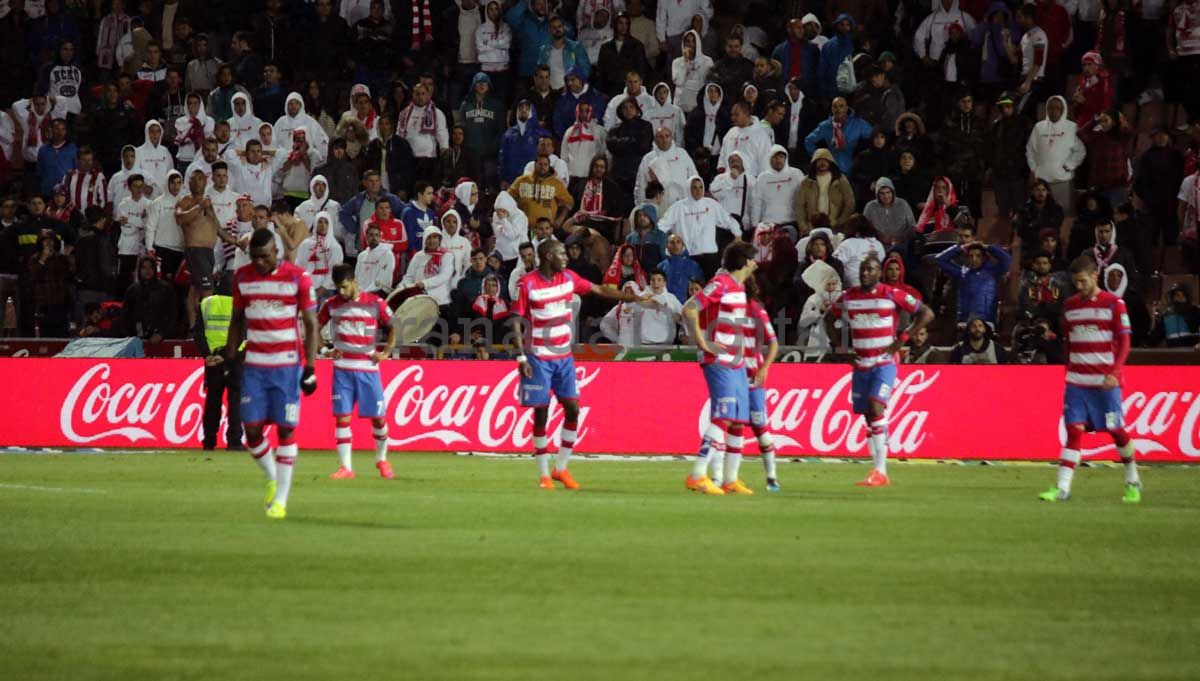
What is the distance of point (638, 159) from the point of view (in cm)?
2850

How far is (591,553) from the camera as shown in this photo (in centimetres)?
1163

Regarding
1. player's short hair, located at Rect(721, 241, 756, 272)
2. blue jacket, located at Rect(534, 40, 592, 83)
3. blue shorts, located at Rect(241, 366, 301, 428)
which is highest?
blue jacket, located at Rect(534, 40, 592, 83)

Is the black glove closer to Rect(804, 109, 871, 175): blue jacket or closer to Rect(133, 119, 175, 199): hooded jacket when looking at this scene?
Rect(804, 109, 871, 175): blue jacket

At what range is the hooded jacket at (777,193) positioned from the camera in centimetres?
2708

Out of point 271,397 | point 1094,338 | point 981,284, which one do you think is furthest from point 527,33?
point 271,397

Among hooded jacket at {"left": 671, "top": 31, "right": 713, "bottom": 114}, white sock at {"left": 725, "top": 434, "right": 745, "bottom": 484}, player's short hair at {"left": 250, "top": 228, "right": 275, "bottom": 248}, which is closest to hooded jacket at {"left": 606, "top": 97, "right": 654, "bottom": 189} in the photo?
hooded jacket at {"left": 671, "top": 31, "right": 713, "bottom": 114}

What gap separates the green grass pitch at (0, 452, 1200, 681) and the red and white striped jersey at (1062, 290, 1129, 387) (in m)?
1.41

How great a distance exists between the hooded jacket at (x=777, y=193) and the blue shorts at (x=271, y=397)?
14.5 meters

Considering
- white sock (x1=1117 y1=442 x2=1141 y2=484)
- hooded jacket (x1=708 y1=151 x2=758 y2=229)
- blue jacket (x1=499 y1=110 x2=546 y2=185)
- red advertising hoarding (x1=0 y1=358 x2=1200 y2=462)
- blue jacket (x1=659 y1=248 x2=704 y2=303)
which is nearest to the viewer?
white sock (x1=1117 y1=442 x2=1141 y2=484)

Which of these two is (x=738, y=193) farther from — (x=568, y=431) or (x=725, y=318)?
(x=725, y=318)

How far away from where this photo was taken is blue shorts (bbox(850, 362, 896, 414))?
18.4 metres

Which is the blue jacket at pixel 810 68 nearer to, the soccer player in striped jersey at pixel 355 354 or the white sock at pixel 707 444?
the soccer player in striped jersey at pixel 355 354

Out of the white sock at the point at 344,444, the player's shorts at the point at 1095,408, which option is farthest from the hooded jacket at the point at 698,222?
the player's shorts at the point at 1095,408

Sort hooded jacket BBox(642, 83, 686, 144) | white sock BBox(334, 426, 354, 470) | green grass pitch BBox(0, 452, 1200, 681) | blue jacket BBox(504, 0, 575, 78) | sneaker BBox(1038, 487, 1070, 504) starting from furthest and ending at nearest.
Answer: blue jacket BBox(504, 0, 575, 78)
hooded jacket BBox(642, 83, 686, 144)
white sock BBox(334, 426, 354, 470)
sneaker BBox(1038, 487, 1070, 504)
green grass pitch BBox(0, 452, 1200, 681)
